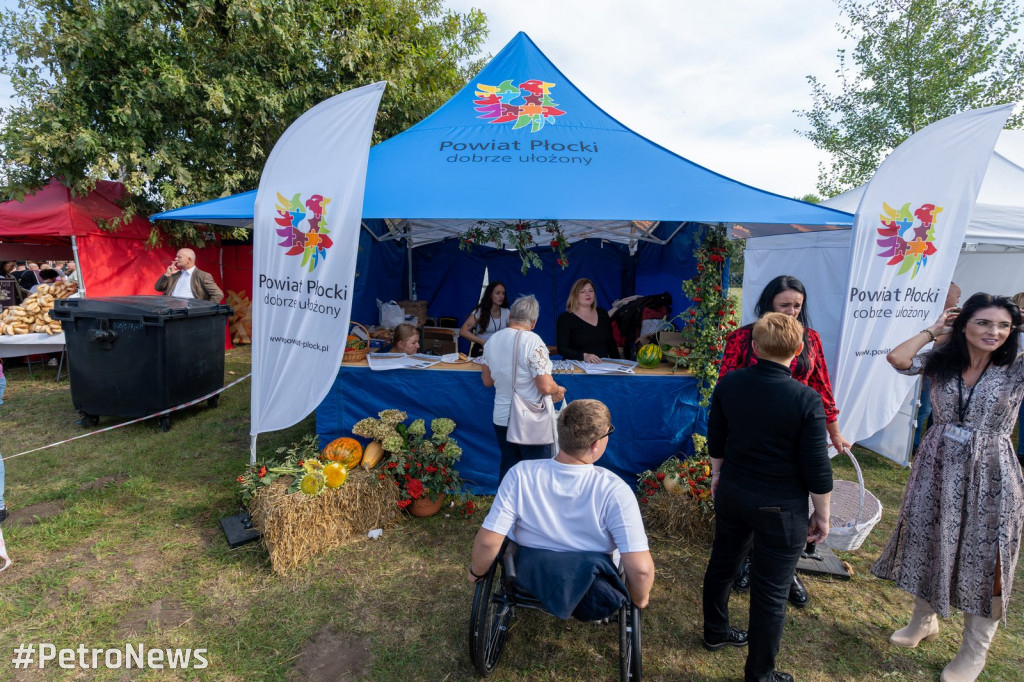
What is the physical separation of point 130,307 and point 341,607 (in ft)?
13.5

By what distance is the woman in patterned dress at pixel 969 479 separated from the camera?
218 cm

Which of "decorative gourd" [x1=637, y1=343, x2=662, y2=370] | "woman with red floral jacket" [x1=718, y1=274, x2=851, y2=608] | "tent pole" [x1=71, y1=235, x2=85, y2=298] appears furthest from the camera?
"tent pole" [x1=71, y1=235, x2=85, y2=298]

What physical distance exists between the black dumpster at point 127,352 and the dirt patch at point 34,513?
1616 millimetres

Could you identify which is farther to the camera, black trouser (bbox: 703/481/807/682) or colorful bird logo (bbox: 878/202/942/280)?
colorful bird logo (bbox: 878/202/942/280)

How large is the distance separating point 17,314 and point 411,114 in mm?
6909

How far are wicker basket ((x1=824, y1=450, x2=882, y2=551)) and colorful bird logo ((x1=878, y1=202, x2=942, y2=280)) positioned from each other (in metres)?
1.38

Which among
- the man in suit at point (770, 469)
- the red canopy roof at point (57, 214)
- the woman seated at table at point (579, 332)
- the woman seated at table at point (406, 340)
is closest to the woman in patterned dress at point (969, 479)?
the man in suit at point (770, 469)

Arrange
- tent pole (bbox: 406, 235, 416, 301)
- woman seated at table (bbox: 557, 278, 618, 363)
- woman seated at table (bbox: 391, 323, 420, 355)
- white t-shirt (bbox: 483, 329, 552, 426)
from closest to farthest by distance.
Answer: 1. white t-shirt (bbox: 483, 329, 552, 426)
2. woman seated at table (bbox: 557, 278, 618, 363)
3. woman seated at table (bbox: 391, 323, 420, 355)
4. tent pole (bbox: 406, 235, 416, 301)

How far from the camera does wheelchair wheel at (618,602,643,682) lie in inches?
76.4

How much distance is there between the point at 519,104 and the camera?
4.98m

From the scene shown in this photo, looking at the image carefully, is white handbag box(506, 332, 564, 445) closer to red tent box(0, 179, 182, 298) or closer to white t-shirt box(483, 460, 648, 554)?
white t-shirt box(483, 460, 648, 554)

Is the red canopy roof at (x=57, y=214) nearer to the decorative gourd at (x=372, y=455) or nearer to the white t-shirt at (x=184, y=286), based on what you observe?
the white t-shirt at (x=184, y=286)

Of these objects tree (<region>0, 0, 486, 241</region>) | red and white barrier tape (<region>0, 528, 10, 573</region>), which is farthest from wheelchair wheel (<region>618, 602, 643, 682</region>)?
tree (<region>0, 0, 486, 241</region>)

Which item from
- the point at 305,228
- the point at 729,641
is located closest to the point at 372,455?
the point at 305,228
